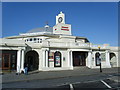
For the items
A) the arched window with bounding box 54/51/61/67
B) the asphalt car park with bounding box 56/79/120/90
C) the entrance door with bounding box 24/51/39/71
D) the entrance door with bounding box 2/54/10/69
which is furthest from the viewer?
the entrance door with bounding box 24/51/39/71

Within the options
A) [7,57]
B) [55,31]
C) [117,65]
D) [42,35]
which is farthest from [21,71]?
[117,65]

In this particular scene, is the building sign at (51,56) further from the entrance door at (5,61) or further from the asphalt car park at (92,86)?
the asphalt car park at (92,86)

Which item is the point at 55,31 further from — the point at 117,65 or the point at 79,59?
the point at 117,65

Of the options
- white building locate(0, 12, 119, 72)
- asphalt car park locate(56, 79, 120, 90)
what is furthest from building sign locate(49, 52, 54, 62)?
asphalt car park locate(56, 79, 120, 90)

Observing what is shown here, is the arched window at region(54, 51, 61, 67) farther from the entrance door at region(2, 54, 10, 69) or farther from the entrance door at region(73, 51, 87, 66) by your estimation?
the entrance door at region(2, 54, 10, 69)

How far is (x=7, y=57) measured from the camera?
21297 millimetres

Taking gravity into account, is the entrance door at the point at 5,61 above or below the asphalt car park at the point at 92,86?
above

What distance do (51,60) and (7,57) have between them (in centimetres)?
755

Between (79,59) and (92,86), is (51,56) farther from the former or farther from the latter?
(92,86)

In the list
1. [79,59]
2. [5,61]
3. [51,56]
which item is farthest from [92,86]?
[79,59]

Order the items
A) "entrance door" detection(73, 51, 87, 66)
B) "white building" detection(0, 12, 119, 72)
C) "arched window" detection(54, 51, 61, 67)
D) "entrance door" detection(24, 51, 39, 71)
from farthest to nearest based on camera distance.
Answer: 1. "entrance door" detection(73, 51, 87, 66)
2. "entrance door" detection(24, 51, 39, 71)
3. "arched window" detection(54, 51, 61, 67)
4. "white building" detection(0, 12, 119, 72)

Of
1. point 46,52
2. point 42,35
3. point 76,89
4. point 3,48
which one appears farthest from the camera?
point 42,35

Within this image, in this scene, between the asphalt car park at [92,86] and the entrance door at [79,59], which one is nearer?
the asphalt car park at [92,86]

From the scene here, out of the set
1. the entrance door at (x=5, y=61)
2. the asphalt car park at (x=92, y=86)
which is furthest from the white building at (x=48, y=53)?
the asphalt car park at (x=92, y=86)
